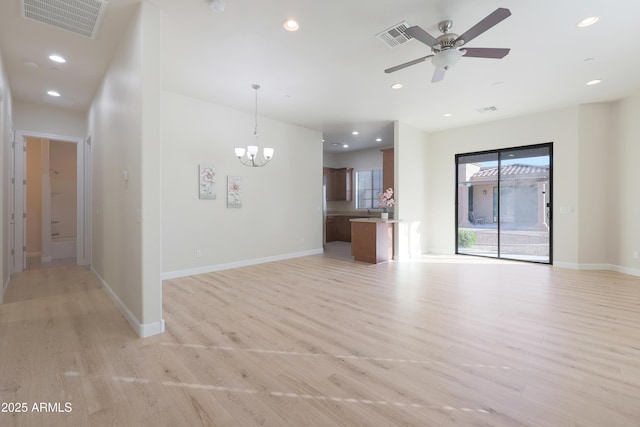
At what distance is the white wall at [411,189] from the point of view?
261 inches

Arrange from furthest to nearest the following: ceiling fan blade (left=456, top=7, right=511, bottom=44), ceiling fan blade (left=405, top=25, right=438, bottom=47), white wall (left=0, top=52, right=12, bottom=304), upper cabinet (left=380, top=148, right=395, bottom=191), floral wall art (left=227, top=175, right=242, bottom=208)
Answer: upper cabinet (left=380, top=148, right=395, bottom=191) → floral wall art (left=227, top=175, right=242, bottom=208) → white wall (left=0, top=52, right=12, bottom=304) → ceiling fan blade (left=405, top=25, right=438, bottom=47) → ceiling fan blade (left=456, top=7, right=511, bottom=44)

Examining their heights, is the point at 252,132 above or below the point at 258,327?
above

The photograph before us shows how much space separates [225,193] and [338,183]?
5338 mm

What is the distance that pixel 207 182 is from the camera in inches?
208

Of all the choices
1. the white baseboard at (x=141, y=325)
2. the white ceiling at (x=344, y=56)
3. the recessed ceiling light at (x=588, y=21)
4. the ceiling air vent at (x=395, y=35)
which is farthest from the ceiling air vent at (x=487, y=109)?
the white baseboard at (x=141, y=325)

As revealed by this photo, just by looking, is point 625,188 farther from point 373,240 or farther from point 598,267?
point 373,240

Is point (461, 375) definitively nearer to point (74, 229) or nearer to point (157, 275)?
point (157, 275)

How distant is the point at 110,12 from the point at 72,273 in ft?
15.0

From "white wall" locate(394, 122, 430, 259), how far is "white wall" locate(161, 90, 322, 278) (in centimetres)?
208

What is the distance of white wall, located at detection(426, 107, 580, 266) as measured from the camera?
5641 mm

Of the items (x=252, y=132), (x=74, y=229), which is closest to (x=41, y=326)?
(x=252, y=132)

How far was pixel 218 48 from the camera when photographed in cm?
346

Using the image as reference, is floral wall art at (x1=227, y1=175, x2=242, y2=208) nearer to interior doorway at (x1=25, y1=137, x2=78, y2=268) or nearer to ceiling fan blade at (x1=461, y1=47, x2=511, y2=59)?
interior doorway at (x1=25, y1=137, x2=78, y2=268)

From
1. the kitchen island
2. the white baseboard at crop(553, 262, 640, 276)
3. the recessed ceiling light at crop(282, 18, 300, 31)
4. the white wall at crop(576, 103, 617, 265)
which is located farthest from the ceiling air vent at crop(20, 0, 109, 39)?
the white baseboard at crop(553, 262, 640, 276)
